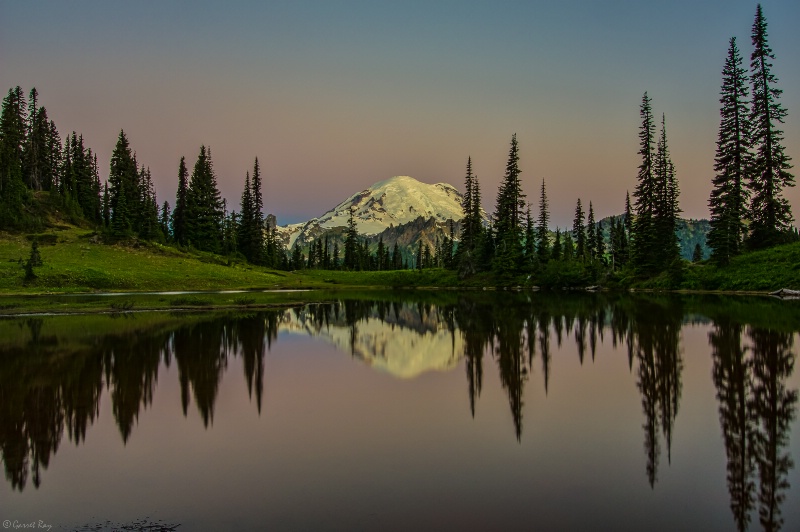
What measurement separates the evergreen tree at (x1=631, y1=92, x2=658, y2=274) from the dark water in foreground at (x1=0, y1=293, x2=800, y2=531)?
184 feet

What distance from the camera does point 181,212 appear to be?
116375 mm

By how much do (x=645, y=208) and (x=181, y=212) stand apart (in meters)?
93.8

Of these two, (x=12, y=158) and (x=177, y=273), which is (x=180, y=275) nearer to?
(x=177, y=273)

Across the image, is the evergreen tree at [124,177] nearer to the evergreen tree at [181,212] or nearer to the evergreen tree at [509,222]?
the evergreen tree at [181,212]

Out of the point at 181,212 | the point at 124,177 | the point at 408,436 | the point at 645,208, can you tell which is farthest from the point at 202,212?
the point at 408,436

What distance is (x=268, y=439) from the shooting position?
11.7m

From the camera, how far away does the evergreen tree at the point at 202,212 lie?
11200cm

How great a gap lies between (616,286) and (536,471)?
7852 centimetres

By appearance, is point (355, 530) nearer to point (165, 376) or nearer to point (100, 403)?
point (100, 403)

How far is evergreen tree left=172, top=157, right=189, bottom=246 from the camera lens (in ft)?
374

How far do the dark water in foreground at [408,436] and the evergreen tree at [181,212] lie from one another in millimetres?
94539

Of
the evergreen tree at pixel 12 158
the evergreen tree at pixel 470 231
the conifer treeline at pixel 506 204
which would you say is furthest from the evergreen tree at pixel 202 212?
the evergreen tree at pixel 470 231

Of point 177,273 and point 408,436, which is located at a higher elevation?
point 177,273

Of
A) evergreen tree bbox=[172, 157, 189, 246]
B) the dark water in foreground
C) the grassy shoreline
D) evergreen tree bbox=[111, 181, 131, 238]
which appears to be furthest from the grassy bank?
the dark water in foreground
